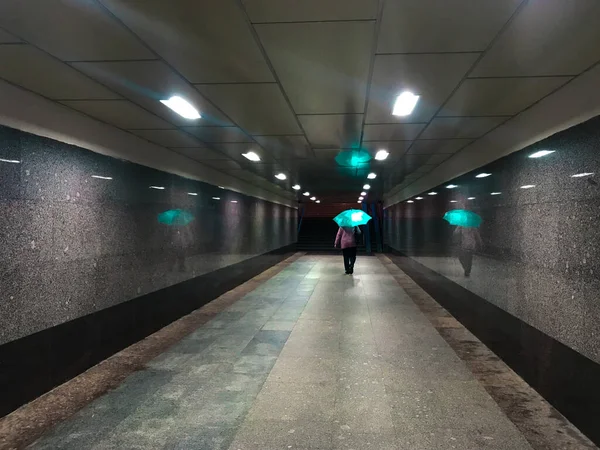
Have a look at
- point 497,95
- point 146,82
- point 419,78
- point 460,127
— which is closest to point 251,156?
point 460,127

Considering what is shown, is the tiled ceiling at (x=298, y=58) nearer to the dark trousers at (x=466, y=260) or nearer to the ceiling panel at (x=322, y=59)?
the ceiling panel at (x=322, y=59)

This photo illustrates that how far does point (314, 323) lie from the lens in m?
6.41

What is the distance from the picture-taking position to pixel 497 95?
3.89 meters

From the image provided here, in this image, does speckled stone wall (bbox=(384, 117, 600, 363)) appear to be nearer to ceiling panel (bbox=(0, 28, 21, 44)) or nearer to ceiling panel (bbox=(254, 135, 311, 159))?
ceiling panel (bbox=(254, 135, 311, 159))

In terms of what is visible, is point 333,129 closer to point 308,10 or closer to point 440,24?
point 440,24

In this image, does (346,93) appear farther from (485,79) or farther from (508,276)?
(508,276)

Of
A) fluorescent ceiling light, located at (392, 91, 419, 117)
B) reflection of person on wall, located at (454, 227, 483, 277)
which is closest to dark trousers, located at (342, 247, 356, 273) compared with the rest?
reflection of person on wall, located at (454, 227, 483, 277)

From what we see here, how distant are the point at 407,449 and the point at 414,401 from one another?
82 cm

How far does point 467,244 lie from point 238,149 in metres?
3.83

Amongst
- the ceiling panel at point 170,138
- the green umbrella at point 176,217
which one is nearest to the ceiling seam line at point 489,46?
the ceiling panel at point 170,138

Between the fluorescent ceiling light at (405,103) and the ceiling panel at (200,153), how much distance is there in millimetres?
3319

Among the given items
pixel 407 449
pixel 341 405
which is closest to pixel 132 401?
pixel 341 405

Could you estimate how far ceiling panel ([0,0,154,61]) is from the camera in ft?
7.73

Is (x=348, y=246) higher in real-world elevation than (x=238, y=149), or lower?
lower
